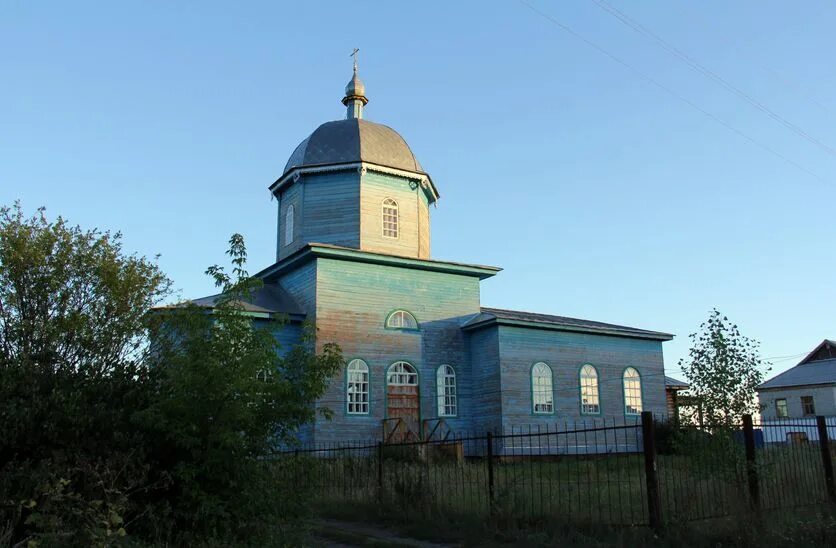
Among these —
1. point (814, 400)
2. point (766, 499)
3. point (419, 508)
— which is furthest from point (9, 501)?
point (814, 400)

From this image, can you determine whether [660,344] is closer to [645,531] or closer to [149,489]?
[645,531]

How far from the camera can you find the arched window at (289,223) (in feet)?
80.1

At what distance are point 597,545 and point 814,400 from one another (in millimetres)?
39357

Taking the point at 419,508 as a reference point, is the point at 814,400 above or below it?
above

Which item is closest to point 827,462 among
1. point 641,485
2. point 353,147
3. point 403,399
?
point 641,485

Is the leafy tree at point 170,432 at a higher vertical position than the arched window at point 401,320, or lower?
lower

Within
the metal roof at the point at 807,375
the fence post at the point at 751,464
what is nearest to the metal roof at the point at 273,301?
the fence post at the point at 751,464

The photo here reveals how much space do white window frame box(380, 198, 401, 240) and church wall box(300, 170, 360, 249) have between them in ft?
3.09

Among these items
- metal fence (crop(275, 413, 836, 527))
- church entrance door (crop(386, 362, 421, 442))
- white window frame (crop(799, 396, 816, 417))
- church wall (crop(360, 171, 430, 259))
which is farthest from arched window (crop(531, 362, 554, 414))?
white window frame (crop(799, 396, 816, 417))

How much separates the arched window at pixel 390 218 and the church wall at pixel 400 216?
0.13m

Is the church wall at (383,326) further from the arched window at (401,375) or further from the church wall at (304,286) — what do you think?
the church wall at (304,286)

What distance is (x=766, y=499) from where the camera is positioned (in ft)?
33.3

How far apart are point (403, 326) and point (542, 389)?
4.87 meters

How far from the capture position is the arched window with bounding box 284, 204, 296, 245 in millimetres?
24406
